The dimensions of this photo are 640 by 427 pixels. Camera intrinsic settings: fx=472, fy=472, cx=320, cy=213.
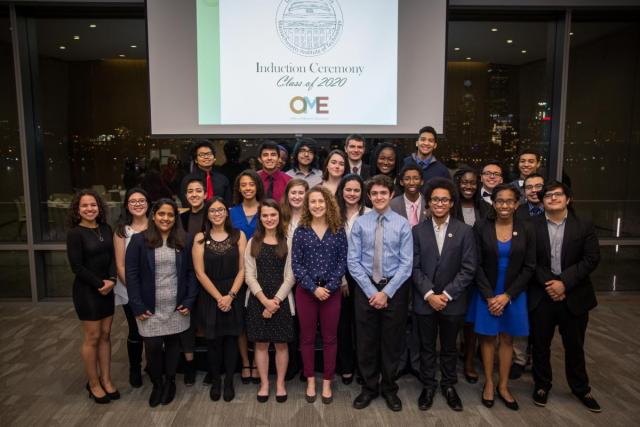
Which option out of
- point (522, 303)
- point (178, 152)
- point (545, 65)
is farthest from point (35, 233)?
point (545, 65)

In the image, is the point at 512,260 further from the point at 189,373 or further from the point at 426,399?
the point at 189,373

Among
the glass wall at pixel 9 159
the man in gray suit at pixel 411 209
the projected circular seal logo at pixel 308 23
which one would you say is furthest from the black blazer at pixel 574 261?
the glass wall at pixel 9 159

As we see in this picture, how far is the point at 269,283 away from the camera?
3.20 meters

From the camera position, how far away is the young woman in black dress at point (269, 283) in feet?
10.4

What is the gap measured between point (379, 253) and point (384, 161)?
113 cm

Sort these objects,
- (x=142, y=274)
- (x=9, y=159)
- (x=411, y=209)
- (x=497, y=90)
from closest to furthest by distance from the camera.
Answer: (x=142, y=274) < (x=411, y=209) < (x=9, y=159) < (x=497, y=90)

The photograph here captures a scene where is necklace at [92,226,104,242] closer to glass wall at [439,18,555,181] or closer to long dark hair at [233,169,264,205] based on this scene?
long dark hair at [233,169,264,205]

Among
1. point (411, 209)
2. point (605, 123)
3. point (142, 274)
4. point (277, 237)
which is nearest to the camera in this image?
point (142, 274)

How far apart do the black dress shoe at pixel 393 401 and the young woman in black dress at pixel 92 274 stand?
1.87 m

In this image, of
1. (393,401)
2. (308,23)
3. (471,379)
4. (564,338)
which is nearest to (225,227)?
(393,401)

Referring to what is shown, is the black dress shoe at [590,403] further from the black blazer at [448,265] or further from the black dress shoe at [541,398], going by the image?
the black blazer at [448,265]

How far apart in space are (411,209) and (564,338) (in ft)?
4.44

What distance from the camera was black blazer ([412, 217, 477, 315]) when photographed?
3.05 m

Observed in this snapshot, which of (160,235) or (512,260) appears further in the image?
(160,235)
